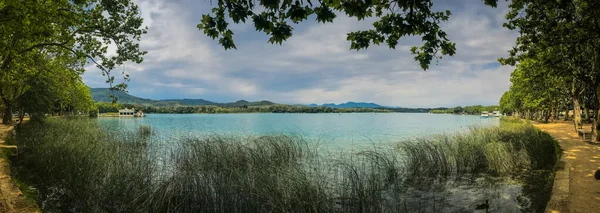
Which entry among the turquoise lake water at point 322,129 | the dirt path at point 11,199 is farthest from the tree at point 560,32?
Answer: the dirt path at point 11,199

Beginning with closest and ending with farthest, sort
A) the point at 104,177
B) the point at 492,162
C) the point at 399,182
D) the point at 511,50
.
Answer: the point at 104,177
the point at 399,182
the point at 492,162
the point at 511,50

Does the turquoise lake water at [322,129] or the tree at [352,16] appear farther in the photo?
the turquoise lake water at [322,129]

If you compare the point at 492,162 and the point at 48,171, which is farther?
the point at 492,162

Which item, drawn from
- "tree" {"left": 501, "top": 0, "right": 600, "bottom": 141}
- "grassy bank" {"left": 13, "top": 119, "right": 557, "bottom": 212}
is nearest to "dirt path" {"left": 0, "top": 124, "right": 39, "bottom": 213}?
"grassy bank" {"left": 13, "top": 119, "right": 557, "bottom": 212}

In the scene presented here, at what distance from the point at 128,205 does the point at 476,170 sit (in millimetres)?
10059

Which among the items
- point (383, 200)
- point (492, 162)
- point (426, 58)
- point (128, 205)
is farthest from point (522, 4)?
point (128, 205)

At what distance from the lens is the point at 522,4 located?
1295cm

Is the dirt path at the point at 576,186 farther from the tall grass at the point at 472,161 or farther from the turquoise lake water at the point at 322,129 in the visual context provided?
the turquoise lake water at the point at 322,129

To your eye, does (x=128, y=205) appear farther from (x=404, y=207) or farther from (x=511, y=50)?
(x=511, y=50)

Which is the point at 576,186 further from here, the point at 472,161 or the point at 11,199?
the point at 11,199

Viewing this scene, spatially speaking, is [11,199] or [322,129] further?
[322,129]

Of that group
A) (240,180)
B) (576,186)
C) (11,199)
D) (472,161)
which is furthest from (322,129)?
(11,199)

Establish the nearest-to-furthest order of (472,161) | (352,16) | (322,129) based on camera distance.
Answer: (352,16) < (472,161) < (322,129)

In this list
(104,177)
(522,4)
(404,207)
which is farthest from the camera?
(522,4)
